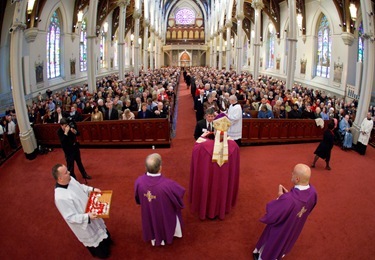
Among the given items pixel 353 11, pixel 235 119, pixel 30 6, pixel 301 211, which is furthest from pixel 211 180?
pixel 353 11

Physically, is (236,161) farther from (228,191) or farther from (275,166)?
(275,166)

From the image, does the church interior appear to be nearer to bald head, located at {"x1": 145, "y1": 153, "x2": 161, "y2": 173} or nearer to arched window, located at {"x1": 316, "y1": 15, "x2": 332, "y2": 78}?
bald head, located at {"x1": 145, "y1": 153, "x2": 161, "y2": 173}

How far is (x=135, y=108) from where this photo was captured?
11359 millimetres

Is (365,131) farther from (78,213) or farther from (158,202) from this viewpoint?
(78,213)

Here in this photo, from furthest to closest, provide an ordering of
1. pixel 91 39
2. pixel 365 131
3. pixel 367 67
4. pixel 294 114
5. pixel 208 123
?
pixel 91 39, pixel 294 114, pixel 367 67, pixel 365 131, pixel 208 123

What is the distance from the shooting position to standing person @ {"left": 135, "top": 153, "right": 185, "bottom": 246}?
151 inches

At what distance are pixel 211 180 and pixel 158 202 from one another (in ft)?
3.87

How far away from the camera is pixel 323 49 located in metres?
21.3

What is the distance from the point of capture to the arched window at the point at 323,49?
20.6m

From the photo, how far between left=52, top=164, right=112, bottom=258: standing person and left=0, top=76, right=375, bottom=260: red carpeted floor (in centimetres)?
44

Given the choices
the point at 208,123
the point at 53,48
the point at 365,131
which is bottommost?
the point at 365,131

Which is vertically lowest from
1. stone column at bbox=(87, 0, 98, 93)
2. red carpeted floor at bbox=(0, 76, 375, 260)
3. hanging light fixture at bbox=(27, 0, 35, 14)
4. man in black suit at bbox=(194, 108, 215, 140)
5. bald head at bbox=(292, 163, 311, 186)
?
red carpeted floor at bbox=(0, 76, 375, 260)

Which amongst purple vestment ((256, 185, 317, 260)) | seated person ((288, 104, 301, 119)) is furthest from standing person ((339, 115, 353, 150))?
purple vestment ((256, 185, 317, 260))

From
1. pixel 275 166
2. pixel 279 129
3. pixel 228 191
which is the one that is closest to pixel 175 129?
pixel 279 129
